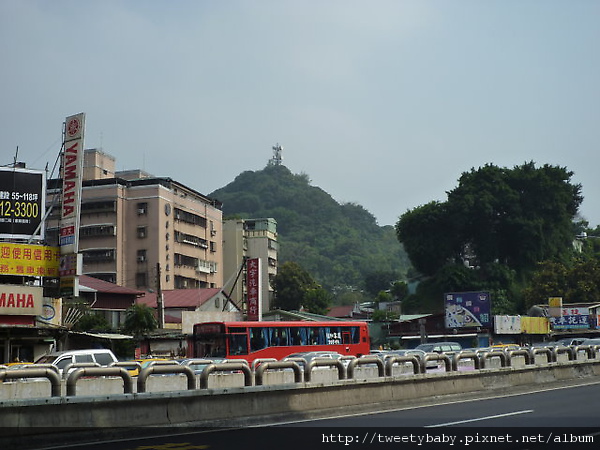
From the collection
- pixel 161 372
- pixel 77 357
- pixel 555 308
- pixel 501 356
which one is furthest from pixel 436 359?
pixel 555 308

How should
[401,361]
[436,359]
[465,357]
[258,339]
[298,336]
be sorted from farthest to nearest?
[298,336] → [258,339] → [465,357] → [436,359] → [401,361]

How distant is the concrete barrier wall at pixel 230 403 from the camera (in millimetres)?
12750

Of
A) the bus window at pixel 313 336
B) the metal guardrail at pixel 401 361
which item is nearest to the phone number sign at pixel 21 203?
the bus window at pixel 313 336

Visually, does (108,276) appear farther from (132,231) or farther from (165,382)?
(165,382)

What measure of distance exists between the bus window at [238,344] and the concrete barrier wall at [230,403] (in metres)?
15.4

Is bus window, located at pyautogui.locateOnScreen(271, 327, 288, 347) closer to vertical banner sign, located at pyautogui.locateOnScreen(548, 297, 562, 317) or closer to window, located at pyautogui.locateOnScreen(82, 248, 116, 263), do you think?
vertical banner sign, located at pyautogui.locateOnScreen(548, 297, 562, 317)

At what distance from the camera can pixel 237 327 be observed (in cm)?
3559

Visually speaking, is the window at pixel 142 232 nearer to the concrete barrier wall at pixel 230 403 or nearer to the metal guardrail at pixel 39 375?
the concrete barrier wall at pixel 230 403

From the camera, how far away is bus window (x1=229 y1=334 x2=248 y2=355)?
116 ft

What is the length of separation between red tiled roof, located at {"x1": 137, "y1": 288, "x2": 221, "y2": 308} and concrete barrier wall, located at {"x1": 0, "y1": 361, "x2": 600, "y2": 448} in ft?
164

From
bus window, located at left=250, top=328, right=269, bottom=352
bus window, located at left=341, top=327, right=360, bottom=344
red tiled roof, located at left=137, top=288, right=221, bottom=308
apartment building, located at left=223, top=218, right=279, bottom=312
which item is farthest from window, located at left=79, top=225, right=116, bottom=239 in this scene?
bus window, located at left=250, top=328, right=269, bottom=352

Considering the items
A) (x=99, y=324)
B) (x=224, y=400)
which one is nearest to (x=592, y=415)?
(x=224, y=400)

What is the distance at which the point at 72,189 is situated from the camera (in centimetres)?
3597

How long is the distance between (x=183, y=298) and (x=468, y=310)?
1039 inches
